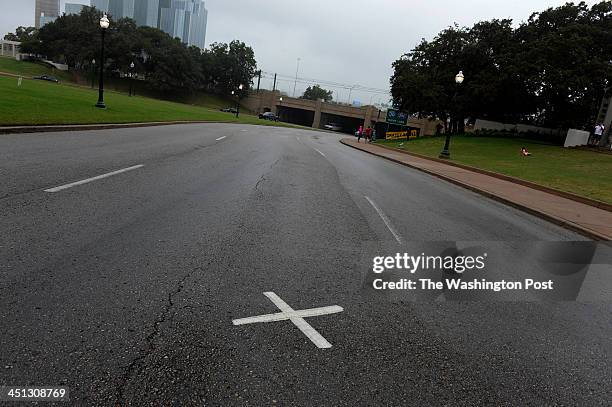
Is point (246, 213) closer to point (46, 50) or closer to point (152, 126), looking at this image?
point (152, 126)

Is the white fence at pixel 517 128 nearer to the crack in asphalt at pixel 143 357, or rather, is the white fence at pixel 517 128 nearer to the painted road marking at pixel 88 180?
the painted road marking at pixel 88 180

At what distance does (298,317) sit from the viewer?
3627mm

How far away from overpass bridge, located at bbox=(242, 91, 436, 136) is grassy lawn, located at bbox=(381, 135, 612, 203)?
53.0 meters

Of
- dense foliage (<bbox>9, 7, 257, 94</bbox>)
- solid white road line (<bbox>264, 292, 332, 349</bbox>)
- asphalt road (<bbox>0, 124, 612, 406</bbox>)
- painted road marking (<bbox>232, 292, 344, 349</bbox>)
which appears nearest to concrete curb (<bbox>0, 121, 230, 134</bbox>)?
asphalt road (<bbox>0, 124, 612, 406</bbox>)

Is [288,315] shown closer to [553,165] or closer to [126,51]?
[553,165]

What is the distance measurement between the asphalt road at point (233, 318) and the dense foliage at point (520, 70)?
110 feet

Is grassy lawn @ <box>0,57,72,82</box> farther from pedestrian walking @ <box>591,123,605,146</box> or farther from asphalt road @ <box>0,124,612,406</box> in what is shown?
asphalt road @ <box>0,124,612,406</box>

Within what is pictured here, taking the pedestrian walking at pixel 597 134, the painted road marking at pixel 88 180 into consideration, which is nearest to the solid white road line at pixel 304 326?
the painted road marking at pixel 88 180

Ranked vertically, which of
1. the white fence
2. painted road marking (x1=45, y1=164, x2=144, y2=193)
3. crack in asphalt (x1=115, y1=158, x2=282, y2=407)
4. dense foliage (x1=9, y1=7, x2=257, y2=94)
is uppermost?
dense foliage (x1=9, y1=7, x2=257, y2=94)

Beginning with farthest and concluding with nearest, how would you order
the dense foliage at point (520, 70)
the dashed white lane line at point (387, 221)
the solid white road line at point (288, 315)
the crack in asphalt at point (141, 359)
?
the dense foliage at point (520, 70) < the dashed white lane line at point (387, 221) < the solid white road line at point (288, 315) < the crack in asphalt at point (141, 359)

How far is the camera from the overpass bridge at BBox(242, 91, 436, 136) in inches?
3794

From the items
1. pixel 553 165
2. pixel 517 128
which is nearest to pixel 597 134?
pixel 517 128

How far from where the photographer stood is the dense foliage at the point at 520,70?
37.5 metres

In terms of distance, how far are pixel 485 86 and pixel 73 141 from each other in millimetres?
45410
